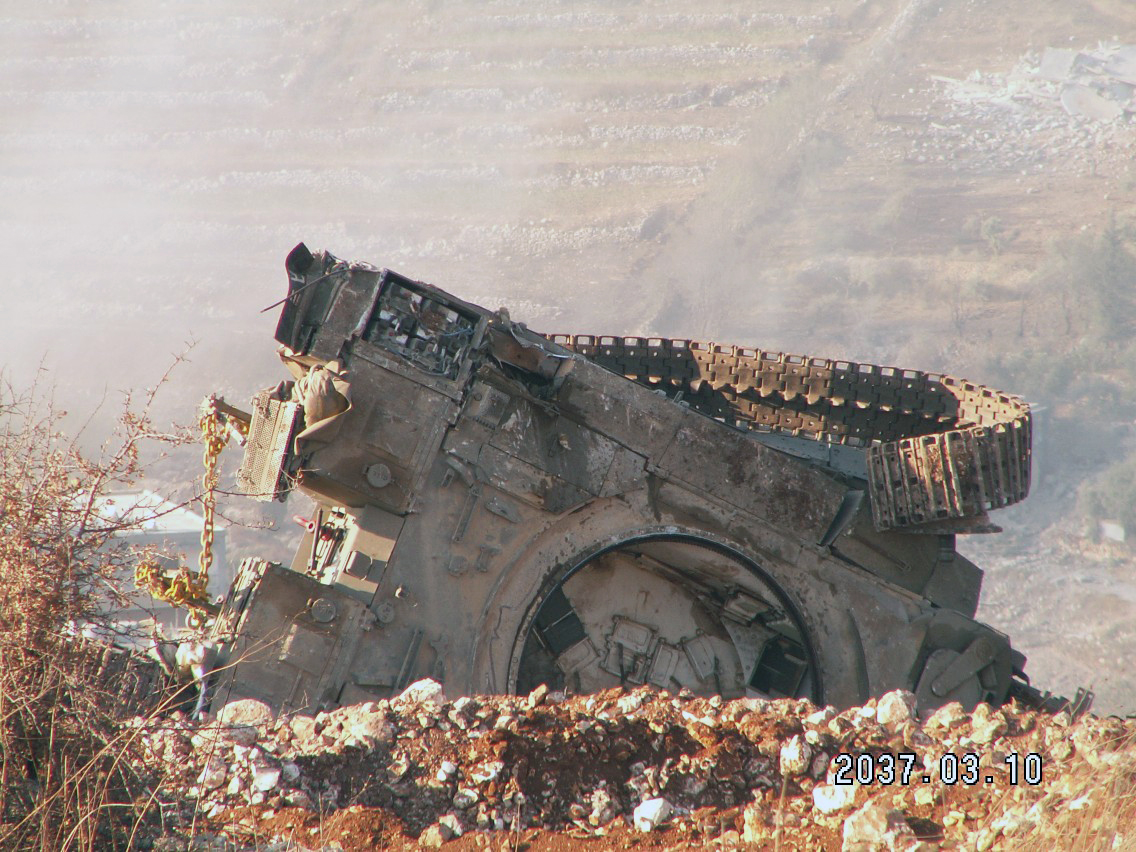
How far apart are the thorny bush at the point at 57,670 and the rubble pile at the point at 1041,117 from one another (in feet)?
135

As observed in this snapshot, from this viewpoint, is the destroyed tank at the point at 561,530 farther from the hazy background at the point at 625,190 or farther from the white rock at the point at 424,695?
the hazy background at the point at 625,190

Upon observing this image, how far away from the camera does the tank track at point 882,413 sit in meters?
9.58

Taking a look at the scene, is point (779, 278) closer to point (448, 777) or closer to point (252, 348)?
point (252, 348)

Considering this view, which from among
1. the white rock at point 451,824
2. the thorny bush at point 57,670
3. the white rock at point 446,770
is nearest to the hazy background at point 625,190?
the white rock at point 446,770

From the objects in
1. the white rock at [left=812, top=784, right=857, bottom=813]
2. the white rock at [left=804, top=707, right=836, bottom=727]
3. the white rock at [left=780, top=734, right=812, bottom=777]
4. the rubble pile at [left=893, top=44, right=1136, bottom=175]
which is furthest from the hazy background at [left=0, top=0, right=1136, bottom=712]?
the white rock at [left=812, top=784, right=857, bottom=813]

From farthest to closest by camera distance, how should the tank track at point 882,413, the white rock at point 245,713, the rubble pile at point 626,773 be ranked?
the tank track at point 882,413 → the white rock at point 245,713 → the rubble pile at point 626,773

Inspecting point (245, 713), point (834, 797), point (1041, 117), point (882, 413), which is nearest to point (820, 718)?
point (834, 797)

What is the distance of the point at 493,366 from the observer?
8.95 m

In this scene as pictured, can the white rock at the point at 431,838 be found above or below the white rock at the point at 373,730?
below

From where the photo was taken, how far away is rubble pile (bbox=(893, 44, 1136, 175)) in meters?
43.5

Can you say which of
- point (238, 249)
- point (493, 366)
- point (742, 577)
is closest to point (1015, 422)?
point (742, 577)

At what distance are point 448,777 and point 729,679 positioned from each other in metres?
3.73

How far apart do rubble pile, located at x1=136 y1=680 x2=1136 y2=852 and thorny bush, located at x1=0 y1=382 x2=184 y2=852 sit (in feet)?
0.85

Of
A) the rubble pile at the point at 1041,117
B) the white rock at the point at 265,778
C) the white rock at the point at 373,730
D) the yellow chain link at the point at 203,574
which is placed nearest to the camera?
the white rock at the point at 265,778
